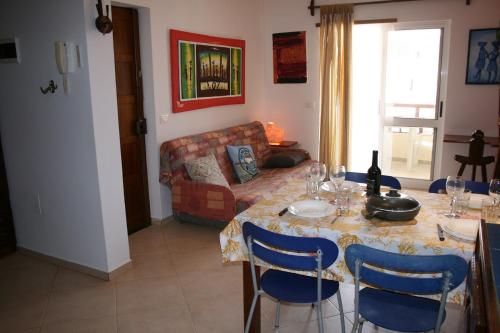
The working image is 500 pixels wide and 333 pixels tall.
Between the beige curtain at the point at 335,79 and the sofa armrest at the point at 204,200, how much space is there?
211 cm

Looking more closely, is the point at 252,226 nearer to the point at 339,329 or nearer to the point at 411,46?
the point at 339,329

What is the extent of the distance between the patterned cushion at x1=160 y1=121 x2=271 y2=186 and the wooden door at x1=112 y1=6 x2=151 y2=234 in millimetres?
246

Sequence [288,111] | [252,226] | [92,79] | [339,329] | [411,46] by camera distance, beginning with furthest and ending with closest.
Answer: [288,111] → [411,46] → [92,79] → [339,329] → [252,226]

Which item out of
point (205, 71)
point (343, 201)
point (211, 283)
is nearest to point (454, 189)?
point (343, 201)

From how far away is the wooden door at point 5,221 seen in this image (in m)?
3.59

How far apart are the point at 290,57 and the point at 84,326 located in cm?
430

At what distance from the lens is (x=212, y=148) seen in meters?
4.54

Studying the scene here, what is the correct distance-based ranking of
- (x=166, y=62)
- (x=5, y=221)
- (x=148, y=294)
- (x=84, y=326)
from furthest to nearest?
(x=166, y=62) → (x=5, y=221) → (x=148, y=294) → (x=84, y=326)

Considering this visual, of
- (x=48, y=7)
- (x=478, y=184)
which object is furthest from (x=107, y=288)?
(x=478, y=184)

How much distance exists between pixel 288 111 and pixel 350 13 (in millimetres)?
1503

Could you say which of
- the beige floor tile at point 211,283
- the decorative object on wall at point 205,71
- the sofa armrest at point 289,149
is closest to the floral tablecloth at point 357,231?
the beige floor tile at point 211,283

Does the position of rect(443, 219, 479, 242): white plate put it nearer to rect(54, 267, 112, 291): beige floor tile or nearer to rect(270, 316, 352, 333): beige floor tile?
rect(270, 316, 352, 333): beige floor tile

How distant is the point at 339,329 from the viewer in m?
2.54

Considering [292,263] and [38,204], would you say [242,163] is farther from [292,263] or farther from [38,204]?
[292,263]
